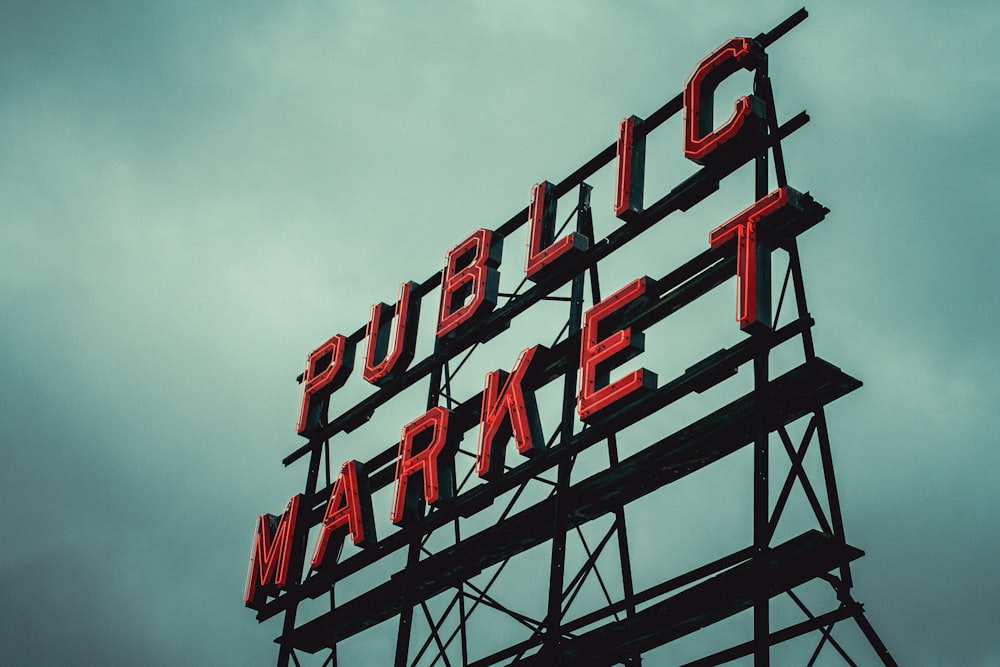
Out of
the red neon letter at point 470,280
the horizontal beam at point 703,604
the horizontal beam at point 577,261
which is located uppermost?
the red neon letter at point 470,280

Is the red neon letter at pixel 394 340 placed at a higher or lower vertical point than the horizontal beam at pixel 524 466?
higher

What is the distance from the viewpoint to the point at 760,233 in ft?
48.9

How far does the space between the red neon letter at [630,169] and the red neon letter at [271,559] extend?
308 inches

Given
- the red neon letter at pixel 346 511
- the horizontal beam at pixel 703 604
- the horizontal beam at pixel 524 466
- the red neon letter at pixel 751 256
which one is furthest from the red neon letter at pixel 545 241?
the horizontal beam at pixel 703 604

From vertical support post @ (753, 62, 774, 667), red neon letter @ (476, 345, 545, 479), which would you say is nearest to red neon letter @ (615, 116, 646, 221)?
red neon letter @ (476, 345, 545, 479)

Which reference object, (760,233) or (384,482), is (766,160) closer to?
(760,233)

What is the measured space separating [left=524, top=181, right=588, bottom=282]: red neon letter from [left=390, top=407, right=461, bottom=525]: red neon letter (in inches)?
101

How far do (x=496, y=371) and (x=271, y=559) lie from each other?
6.04m

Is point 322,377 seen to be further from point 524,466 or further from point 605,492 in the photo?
point 605,492

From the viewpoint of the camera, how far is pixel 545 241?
19078 millimetres

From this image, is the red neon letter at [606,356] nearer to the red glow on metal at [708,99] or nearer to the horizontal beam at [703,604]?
the red glow on metal at [708,99]

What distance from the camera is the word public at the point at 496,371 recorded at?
15.6 m

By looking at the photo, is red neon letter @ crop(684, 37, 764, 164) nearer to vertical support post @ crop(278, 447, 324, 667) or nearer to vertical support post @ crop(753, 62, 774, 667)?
vertical support post @ crop(753, 62, 774, 667)

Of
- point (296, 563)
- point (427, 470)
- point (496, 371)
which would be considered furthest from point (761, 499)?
point (296, 563)
